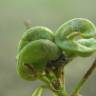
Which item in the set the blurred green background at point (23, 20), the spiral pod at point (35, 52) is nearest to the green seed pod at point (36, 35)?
the spiral pod at point (35, 52)

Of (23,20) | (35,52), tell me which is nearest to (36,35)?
(35,52)

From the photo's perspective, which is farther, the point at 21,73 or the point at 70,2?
the point at 70,2

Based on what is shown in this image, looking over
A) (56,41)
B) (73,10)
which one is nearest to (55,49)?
(56,41)

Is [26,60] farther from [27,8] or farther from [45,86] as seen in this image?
[27,8]

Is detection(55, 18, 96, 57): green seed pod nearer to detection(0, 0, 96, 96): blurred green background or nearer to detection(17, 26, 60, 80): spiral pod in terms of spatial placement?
detection(17, 26, 60, 80): spiral pod

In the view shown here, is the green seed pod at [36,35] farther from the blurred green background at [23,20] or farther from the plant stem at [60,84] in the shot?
the blurred green background at [23,20]

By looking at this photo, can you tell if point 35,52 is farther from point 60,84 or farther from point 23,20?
point 23,20
